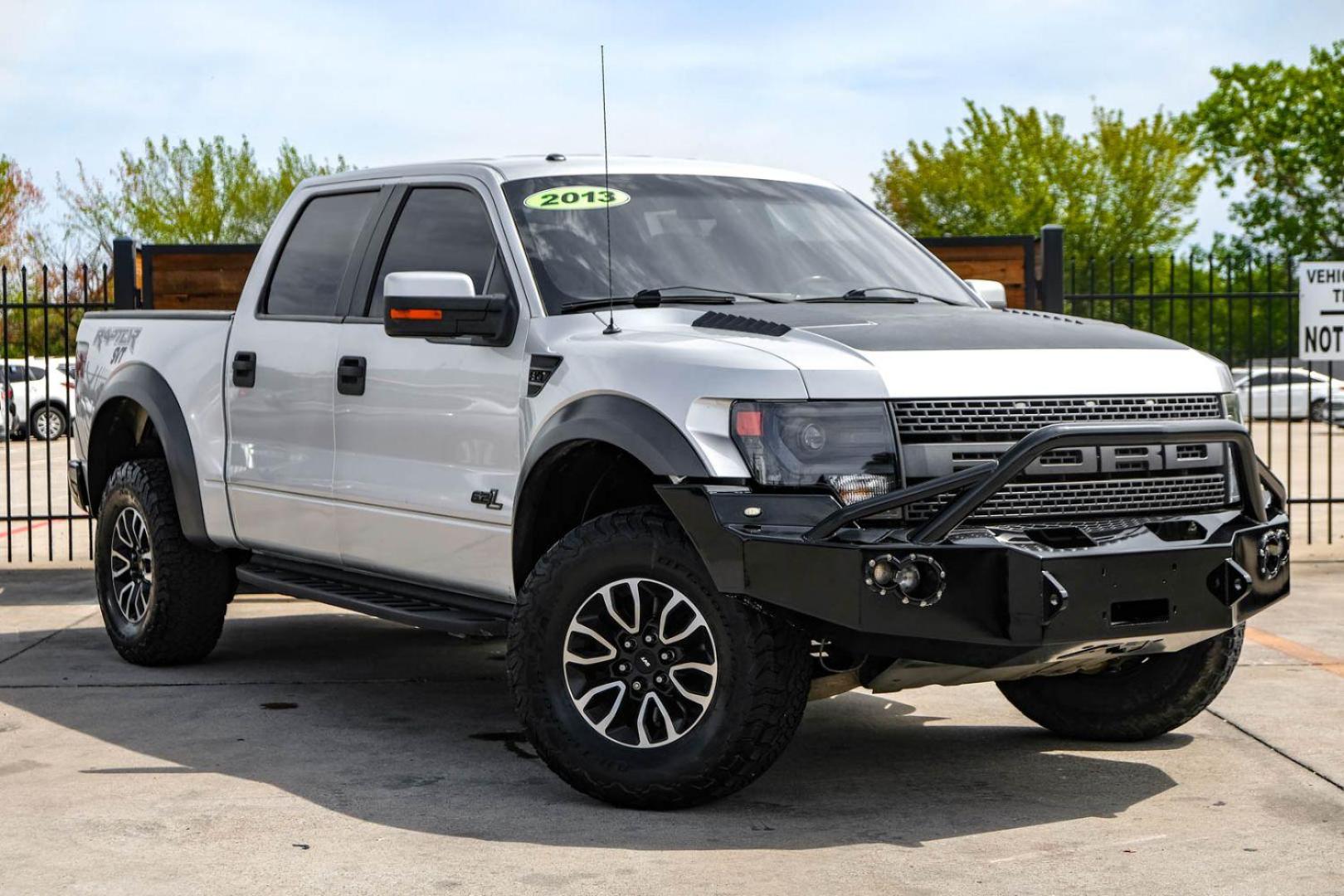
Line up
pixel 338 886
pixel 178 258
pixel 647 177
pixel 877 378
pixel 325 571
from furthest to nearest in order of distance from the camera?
pixel 178 258 < pixel 325 571 < pixel 647 177 < pixel 877 378 < pixel 338 886

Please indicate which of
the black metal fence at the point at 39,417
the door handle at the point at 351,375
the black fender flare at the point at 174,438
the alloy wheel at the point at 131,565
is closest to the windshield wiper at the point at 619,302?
the door handle at the point at 351,375

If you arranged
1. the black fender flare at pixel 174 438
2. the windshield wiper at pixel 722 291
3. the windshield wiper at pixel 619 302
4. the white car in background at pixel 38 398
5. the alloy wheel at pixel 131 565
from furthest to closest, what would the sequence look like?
1. the white car in background at pixel 38 398
2. the alloy wheel at pixel 131 565
3. the black fender flare at pixel 174 438
4. the windshield wiper at pixel 722 291
5. the windshield wiper at pixel 619 302

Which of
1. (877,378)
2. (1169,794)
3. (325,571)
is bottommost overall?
(1169,794)

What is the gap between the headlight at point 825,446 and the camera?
16.1 feet

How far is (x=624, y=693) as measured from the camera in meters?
5.27

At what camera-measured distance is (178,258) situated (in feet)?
36.3

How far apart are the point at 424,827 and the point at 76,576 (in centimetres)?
711

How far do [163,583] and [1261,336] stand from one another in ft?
185

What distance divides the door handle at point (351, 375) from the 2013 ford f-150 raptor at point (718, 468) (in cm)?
2

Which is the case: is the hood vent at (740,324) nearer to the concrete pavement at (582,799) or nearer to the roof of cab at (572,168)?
the roof of cab at (572,168)

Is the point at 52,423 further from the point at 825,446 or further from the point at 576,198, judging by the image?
the point at 825,446

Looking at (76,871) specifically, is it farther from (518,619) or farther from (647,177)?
(647,177)

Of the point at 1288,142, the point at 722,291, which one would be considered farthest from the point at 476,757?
the point at 1288,142

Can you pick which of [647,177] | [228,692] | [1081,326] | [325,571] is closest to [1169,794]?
[1081,326]
